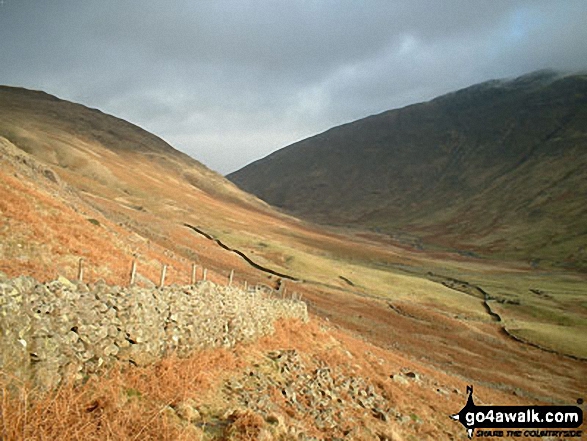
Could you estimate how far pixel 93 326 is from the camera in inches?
378

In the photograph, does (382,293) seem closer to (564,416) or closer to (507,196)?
(564,416)

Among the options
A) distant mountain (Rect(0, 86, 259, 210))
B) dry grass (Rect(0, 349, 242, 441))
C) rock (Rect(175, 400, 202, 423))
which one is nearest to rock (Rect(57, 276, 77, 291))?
dry grass (Rect(0, 349, 242, 441))

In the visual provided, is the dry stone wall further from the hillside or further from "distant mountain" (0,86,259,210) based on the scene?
"distant mountain" (0,86,259,210)

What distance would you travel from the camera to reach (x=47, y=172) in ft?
145

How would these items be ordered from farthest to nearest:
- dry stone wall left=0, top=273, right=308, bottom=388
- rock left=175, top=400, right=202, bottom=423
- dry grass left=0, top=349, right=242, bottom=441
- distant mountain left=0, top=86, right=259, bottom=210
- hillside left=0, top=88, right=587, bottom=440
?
distant mountain left=0, top=86, right=259, bottom=210 → rock left=175, top=400, right=202, bottom=423 → hillside left=0, top=88, right=587, bottom=440 → dry stone wall left=0, top=273, right=308, bottom=388 → dry grass left=0, top=349, right=242, bottom=441

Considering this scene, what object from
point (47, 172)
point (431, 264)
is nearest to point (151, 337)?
point (47, 172)

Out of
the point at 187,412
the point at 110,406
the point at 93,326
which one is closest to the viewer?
the point at 110,406

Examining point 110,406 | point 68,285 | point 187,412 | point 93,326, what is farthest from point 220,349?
point 68,285

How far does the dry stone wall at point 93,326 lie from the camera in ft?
26.7

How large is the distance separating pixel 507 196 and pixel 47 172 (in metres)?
209

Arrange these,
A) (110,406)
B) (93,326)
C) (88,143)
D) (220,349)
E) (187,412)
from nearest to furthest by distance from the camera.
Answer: (110,406) → (187,412) → (93,326) → (220,349) → (88,143)

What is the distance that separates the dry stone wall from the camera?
8.13 metres

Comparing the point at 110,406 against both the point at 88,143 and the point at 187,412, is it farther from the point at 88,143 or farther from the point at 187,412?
the point at 88,143

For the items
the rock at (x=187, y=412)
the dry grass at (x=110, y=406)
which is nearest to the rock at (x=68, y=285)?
the dry grass at (x=110, y=406)
